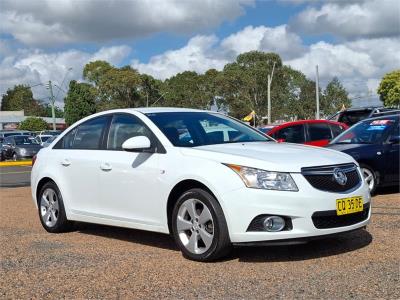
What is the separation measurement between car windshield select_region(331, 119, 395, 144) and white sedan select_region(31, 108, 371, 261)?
3.76 m

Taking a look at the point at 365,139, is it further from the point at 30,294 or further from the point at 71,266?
the point at 30,294

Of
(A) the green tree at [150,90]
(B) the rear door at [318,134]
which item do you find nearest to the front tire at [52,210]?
(B) the rear door at [318,134]

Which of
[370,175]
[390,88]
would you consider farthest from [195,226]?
[390,88]

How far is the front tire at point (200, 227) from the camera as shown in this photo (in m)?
5.31

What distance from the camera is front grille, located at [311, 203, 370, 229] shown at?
5195 millimetres

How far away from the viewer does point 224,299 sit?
4336 mm

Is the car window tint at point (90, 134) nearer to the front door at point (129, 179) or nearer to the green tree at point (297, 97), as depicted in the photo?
the front door at point (129, 179)

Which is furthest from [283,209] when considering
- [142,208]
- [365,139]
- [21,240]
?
[365,139]

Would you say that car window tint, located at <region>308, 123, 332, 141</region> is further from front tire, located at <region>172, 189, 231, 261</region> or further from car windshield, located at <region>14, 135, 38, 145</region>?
car windshield, located at <region>14, 135, 38, 145</region>

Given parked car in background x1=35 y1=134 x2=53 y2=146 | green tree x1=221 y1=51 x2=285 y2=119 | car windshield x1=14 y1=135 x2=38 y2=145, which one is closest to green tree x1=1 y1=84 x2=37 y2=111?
green tree x1=221 y1=51 x2=285 y2=119

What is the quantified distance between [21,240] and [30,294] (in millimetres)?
2454

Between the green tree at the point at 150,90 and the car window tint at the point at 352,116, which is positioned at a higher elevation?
the green tree at the point at 150,90

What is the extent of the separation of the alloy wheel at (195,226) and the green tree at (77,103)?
207 feet

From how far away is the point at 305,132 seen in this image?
13.6 metres
